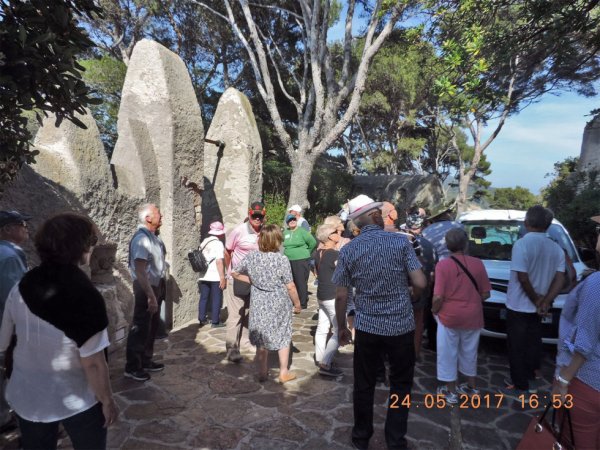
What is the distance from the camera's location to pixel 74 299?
178 centimetres

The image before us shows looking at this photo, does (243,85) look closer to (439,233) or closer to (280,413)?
(439,233)

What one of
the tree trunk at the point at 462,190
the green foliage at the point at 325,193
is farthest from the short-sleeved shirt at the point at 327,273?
the tree trunk at the point at 462,190

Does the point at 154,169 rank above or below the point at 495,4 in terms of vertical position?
below

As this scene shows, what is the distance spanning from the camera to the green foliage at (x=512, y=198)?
3874cm

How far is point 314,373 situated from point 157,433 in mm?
1882

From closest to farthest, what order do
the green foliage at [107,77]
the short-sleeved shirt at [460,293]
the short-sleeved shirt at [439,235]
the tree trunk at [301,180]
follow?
the short-sleeved shirt at [460,293] < the short-sleeved shirt at [439,235] < the tree trunk at [301,180] < the green foliage at [107,77]

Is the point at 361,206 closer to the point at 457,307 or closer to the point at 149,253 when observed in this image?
the point at 457,307

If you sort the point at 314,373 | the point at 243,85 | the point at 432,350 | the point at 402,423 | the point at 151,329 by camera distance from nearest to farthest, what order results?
the point at 402,423 < the point at 151,329 < the point at 314,373 < the point at 432,350 < the point at 243,85

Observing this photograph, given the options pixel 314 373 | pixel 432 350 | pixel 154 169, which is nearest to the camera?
pixel 314 373

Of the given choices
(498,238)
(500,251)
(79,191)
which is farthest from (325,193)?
(79,191)

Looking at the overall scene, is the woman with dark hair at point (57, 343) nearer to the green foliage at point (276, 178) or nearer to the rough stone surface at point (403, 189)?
the green foliage at point (276, 178)

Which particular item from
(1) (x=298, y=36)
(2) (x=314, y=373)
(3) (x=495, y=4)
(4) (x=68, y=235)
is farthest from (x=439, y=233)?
(1) (x=298, y=36)

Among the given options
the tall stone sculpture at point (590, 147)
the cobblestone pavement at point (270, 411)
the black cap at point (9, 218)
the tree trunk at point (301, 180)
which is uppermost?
the tall stone sculpture at point (590, 147)

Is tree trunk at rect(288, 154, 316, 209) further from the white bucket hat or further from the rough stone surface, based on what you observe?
the rough stone surface
